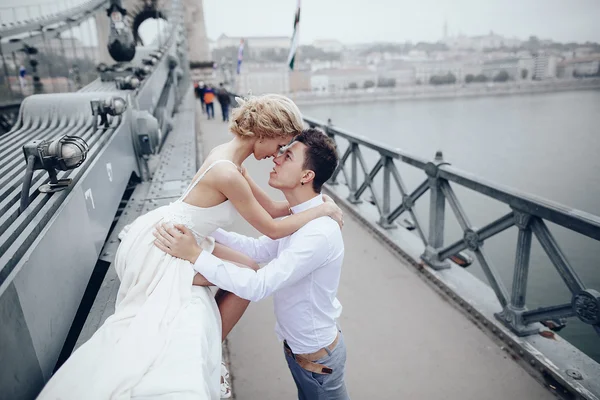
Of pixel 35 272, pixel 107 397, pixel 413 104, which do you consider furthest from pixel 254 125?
pixel 413 104

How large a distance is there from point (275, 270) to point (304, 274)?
0.12m

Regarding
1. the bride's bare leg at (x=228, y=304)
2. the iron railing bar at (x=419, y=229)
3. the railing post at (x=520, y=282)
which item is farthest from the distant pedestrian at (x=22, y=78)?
the railing post at (x=520, y=282)

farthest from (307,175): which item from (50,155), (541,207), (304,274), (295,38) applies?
(295,38)

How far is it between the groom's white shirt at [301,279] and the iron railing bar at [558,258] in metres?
1.53

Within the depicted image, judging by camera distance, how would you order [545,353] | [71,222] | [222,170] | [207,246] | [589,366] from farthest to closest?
[545,353]
[589,366]
[71,222]
[207,246]
[222,170]

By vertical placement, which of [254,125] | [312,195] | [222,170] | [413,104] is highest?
[254,125]

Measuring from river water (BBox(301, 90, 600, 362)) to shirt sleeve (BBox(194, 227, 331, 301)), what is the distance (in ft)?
9.83

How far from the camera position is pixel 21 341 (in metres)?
1.34

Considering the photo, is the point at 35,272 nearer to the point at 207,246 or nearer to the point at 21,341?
the point at 21,341

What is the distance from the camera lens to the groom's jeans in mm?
1764

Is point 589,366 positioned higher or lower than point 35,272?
lower

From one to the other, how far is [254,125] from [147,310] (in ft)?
2.90

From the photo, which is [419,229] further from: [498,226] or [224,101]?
[224,101]

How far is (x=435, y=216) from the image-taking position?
386cm
